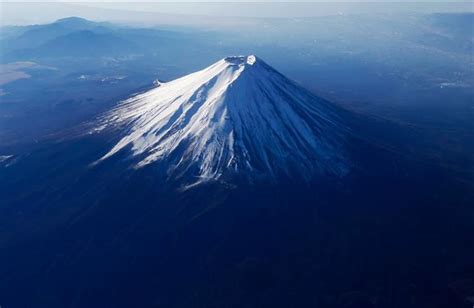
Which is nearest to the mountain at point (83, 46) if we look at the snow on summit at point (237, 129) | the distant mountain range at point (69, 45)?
the distant mountain range at point (69, 45)

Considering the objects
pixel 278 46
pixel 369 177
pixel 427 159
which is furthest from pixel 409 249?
pixel 278 46

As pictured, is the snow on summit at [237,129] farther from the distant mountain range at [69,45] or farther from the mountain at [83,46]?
the distant mountain range at [69,45]

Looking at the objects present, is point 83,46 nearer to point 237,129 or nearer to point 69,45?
point 69,45

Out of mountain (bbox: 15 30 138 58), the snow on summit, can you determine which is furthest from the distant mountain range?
the snow on summit

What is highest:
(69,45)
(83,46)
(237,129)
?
(237,129)

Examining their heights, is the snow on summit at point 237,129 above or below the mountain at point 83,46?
above

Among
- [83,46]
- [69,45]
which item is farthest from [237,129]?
[69,45]

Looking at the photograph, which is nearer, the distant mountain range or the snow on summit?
the snow on summit

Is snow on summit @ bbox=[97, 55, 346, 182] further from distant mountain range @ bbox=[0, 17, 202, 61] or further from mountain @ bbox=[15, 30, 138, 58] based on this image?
distant mountain range @ bbox=[0, 17, 202, 61]

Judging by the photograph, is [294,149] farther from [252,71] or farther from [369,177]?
[252,71]

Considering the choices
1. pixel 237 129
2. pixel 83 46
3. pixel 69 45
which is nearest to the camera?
pixel 237 129
